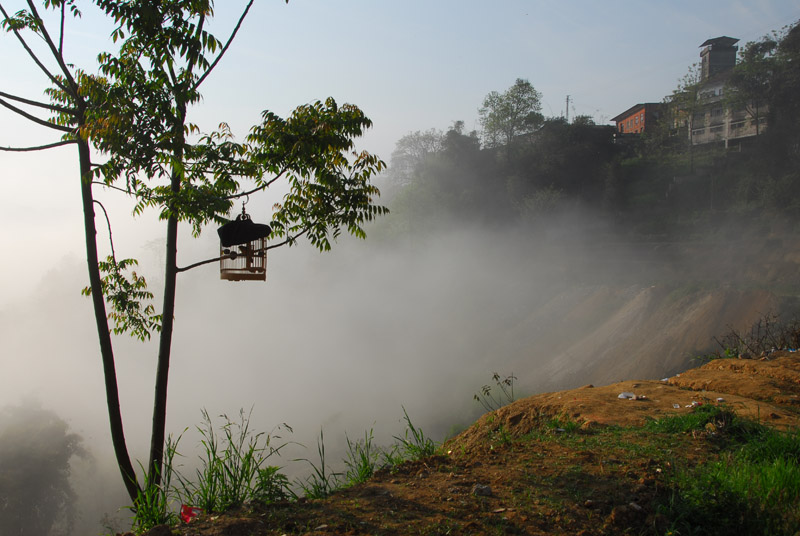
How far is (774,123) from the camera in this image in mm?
29344

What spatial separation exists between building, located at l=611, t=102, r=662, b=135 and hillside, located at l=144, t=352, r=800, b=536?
1528 inches

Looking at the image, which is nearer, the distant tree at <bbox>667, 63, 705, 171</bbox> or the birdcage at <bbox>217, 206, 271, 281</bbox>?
the birdcage at <bbox>217, 206, 271, 281</bbox>

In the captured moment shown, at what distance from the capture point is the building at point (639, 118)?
41.4 metres

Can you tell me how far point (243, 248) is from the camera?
4.25m

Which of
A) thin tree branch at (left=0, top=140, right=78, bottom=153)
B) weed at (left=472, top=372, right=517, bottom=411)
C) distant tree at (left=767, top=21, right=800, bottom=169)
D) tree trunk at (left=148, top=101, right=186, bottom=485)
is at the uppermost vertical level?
distant tree at (left=767, top=21, right=800, bottom=169)

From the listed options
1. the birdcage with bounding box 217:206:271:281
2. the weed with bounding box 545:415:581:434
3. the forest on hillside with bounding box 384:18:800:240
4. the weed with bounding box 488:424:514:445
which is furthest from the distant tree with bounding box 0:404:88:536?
the forest on hillside with bounding box 384:18:800:240

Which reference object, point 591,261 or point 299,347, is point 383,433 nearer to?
point 591,261

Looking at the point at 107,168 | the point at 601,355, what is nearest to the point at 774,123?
the point at 601,355

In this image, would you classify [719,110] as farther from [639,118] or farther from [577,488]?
[577,488]

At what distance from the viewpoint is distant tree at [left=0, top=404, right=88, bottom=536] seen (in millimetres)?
19234

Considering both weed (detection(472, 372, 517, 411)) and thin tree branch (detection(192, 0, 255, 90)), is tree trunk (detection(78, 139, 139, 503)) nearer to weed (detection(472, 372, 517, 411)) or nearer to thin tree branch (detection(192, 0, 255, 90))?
thin tree branch (detection(192, 0, 255, 90))

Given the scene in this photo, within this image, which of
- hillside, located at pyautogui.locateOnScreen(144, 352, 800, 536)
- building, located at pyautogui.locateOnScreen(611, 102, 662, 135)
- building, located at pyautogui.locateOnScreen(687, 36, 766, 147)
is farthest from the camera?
building, located at pyautogui.locateOnScreen(611, 102, 662, 135)

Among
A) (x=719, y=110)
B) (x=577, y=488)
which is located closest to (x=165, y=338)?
(x=577, y=488)

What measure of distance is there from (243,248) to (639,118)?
45.4 metres
